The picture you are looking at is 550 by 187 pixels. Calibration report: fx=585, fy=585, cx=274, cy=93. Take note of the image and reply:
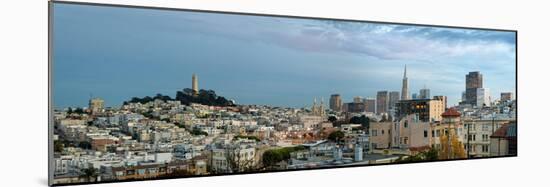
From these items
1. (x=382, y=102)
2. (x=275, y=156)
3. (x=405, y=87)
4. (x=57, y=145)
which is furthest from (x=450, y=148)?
(x=57, y=145)

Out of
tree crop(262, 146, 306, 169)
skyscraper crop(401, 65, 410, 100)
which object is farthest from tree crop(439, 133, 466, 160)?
tree crop(262, 146, 306, 169)

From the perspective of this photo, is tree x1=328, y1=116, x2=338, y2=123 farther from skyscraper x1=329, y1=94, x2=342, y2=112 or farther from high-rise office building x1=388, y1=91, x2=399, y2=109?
high-rise office building x1=388, y1=91, x2=399, y2=109

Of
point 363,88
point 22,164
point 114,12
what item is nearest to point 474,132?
point 363,88

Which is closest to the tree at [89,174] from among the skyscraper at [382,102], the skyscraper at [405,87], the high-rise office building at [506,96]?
the skyscraper at [382,102]

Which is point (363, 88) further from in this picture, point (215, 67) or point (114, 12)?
point (114, 12)

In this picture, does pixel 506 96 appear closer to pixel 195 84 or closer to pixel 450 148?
pixel 450 148
